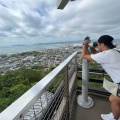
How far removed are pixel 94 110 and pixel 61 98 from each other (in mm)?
1110

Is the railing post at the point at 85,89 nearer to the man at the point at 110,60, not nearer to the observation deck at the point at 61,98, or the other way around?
the observation deck at the point at 61,98

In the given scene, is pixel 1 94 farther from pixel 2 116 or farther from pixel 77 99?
pixel 2 116

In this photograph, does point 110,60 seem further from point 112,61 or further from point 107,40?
point 107,40

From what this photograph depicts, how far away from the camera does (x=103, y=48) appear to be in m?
1.56

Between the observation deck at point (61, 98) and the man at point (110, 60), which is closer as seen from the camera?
the observation deck at point (61, 98)

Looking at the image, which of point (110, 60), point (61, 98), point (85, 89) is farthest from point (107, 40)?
point (85, 89)

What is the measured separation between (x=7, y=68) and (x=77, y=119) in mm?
14094

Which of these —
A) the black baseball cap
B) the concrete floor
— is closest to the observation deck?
the concrete floor

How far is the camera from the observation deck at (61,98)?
1.72 ft

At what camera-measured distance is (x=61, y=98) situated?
4.52ft

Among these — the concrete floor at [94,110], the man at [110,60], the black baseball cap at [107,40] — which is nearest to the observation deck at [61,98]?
the concrete floor at [94,110]

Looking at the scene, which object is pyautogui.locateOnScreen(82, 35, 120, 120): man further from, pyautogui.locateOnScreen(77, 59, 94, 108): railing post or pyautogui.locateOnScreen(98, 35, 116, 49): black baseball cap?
pyautogui.locateOnScreen(77, 59, 94, 108): railing post

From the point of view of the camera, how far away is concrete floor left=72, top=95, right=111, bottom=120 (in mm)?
1938

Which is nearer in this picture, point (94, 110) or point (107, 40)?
point (107, 40)
